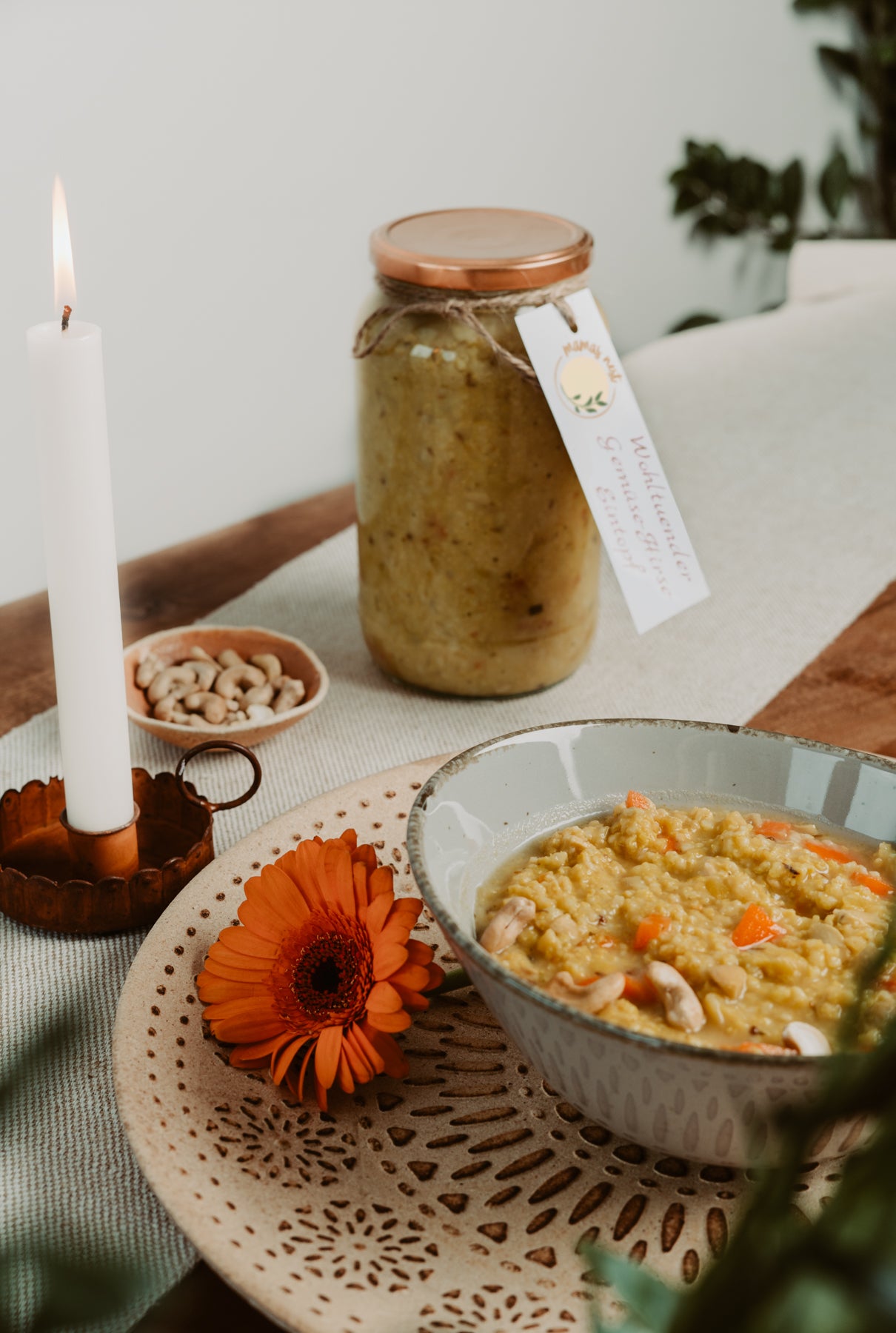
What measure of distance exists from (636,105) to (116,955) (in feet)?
5.46

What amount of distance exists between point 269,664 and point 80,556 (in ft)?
1.25

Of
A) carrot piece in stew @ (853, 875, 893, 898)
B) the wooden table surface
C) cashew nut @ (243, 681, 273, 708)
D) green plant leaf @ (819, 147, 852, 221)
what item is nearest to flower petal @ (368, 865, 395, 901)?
carrot piece in stew @ (853, 875, 893, 898)

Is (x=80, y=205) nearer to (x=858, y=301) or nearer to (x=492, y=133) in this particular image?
(x=492, y=133)

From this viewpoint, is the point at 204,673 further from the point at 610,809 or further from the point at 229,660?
the point at 610,809

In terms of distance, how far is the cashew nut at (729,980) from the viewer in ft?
1.80

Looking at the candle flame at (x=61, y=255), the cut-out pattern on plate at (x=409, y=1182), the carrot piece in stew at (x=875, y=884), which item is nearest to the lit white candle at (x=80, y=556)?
the candle flame at (x=61, y=255)

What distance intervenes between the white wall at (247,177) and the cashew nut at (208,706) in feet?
1.13

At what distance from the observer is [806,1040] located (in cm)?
52

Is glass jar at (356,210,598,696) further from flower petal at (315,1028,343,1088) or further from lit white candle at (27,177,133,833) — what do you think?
flower petal at (315,1028,343,1088)

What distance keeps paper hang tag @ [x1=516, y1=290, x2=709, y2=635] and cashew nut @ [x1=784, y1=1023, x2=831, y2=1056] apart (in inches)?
19.4

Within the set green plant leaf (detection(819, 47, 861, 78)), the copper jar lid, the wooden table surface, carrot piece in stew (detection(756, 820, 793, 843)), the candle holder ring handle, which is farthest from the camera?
green plant leaf (detection(819, 47, 861, 78))

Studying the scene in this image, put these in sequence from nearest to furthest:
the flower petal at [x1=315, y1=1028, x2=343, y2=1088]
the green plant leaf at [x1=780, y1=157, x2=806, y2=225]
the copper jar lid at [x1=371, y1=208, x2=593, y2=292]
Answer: the flower petal at [x1=315, y1=1028, x2=343, y2=1088] < the copper jar lid at [x1=371, y1=208, x2=593, y2=292] < the green plant leaf at [x1=780, y1=157, x2=806, y2=225]

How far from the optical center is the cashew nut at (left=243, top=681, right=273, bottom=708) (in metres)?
0.97

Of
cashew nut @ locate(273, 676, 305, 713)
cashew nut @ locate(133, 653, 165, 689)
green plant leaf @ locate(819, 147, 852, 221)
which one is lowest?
cashew nut @ locate(273, 676, 305, 713)
